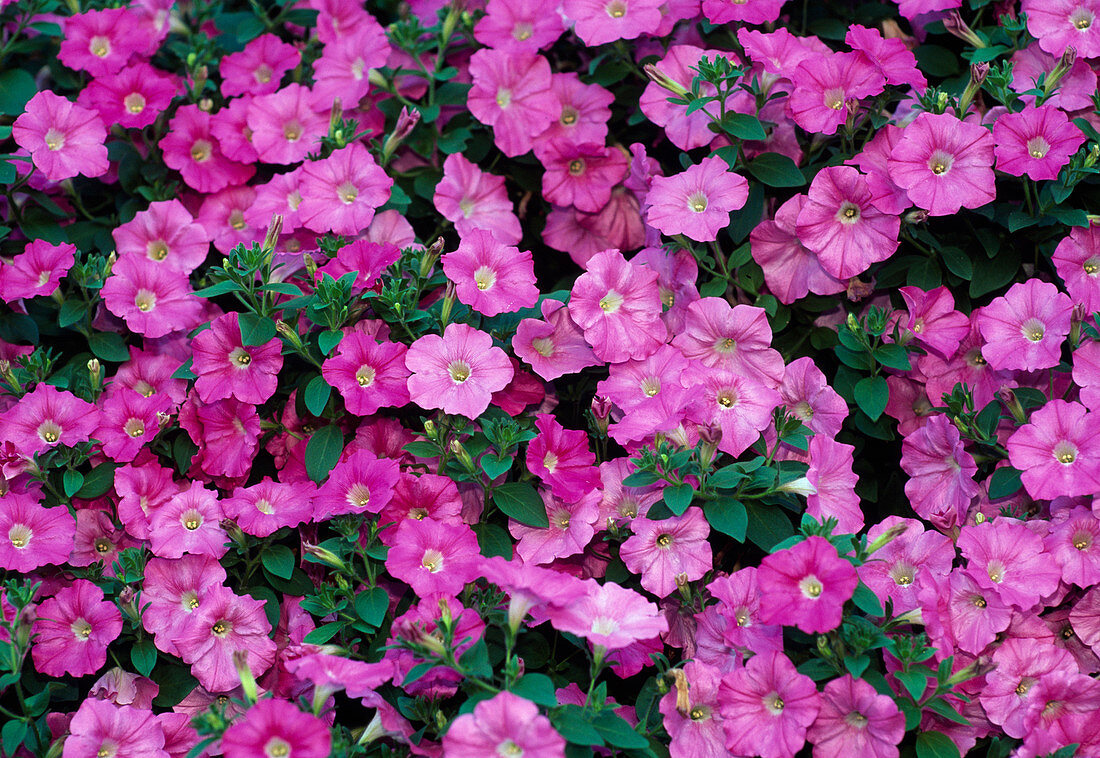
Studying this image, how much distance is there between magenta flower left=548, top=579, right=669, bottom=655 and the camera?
5.88 ft

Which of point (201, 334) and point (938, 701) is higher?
point (201, 334)

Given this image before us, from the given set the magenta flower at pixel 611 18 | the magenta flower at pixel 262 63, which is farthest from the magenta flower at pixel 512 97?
the magenta flower at pixel 262 63

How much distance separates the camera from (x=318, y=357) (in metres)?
2.38

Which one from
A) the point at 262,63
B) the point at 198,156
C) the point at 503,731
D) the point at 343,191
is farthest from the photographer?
the point at 262,63

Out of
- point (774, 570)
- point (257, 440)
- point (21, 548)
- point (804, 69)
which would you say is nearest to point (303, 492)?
point (257, 440)

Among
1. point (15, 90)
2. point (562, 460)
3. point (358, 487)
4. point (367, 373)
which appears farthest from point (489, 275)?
point (15, 90)

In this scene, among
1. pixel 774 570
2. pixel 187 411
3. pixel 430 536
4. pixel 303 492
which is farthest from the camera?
pixel 187 411

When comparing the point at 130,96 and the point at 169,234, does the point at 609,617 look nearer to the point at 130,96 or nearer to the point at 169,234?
the point at 169,234

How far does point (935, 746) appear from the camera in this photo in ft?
6.29

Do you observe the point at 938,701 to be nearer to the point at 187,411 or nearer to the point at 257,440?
the point at 257,440

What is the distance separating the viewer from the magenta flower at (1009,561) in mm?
1999

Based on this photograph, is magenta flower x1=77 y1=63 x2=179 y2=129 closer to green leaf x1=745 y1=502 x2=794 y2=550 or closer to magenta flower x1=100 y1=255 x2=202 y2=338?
magenta flower x1=100 y1=255 x2=202 y2=338

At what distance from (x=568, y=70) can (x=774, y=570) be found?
1.74m

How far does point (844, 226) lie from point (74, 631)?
1890 mm
